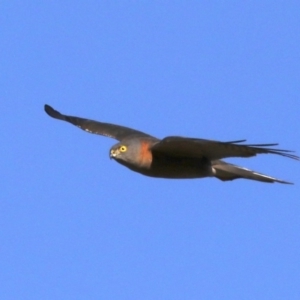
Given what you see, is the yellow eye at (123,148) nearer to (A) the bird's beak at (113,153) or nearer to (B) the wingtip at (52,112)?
(A) the bird's beak at (113,153)

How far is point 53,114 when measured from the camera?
18281 millimetres

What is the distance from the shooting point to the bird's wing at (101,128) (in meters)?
16.3

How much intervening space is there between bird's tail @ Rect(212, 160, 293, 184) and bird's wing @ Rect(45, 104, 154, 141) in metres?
1.55

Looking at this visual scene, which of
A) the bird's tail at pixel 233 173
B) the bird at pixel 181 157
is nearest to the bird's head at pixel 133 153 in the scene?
the bird at pixel 181 157

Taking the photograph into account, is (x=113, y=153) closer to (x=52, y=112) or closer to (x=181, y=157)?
(x=181, y=157)

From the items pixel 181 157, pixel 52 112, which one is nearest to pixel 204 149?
pixel 181 157

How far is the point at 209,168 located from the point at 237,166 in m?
0.84

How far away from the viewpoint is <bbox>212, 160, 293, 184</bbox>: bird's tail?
14.6 meters

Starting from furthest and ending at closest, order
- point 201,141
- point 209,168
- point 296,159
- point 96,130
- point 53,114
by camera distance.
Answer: point 53,114
point 96,130
point 209,168
point 201,141
point 296,159

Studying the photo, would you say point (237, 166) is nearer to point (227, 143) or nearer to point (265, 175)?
point (265, 175)

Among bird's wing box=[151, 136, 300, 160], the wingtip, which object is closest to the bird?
bird's wing box=[151, 136, 300, 160]

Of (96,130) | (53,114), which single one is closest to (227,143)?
(96,130)

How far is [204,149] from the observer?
1372 cm

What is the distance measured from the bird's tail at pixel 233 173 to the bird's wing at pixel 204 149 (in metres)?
0.54
